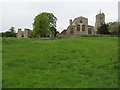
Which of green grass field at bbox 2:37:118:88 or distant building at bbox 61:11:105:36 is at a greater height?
distant building at bbox 61:11:105:36

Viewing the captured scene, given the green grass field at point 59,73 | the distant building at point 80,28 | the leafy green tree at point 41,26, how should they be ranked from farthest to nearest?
the distant building at point 80,28 < the leafy green tree at point 41,26 < the green grass field at point 59,73

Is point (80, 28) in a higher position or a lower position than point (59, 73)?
higher

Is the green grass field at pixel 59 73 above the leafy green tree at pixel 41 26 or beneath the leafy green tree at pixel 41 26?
beneath

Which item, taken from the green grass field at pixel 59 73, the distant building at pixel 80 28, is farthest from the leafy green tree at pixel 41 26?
the green grass field at pixel 59 73

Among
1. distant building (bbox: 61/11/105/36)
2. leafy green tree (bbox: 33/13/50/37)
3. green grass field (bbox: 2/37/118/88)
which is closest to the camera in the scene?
green grass field (bbox: 2/37/118/88)

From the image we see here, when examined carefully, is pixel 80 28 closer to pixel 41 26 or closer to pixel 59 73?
pixel 41 26

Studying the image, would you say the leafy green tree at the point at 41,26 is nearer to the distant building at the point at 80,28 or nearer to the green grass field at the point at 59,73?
the distant building at the point at 80,28

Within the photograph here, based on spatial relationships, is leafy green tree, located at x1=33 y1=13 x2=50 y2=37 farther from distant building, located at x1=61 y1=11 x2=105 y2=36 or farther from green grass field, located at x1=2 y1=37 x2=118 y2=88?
green grass field, located at x1=2 y1=37 x2=118 y2=88

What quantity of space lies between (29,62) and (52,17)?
252 ft

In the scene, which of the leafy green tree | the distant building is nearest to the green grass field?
the leafy green tree

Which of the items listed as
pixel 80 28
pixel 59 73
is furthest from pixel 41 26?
pixel 59 73

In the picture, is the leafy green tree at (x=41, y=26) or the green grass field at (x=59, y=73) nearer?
the green grass field at (x=59, y=73)

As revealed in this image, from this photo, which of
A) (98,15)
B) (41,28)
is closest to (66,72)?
(41,28)

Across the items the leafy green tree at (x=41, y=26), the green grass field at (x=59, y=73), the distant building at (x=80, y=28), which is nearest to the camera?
the green grass field at (x=59, y=73)
